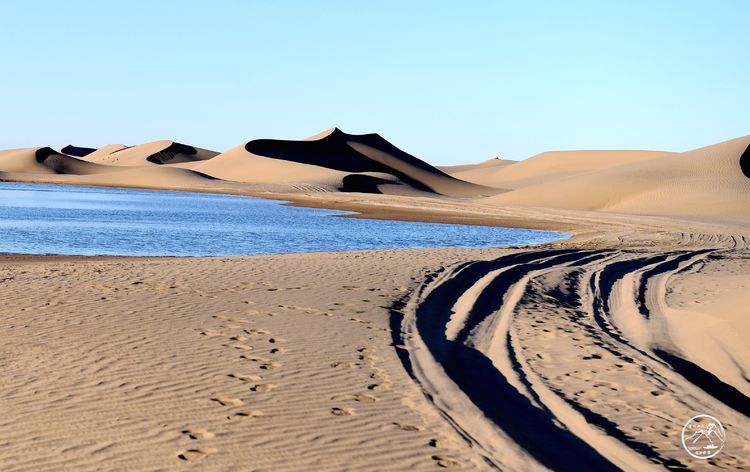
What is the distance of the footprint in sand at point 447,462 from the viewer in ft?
18.8

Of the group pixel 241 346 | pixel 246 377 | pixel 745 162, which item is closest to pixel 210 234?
pixel 241 346

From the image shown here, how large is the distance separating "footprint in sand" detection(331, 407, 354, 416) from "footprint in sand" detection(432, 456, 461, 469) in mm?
1170

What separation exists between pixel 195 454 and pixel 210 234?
2569 centimetres

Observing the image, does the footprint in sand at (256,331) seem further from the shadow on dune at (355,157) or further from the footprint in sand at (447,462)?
the shadow on dune at (355,157)

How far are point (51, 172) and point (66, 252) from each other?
131 metres

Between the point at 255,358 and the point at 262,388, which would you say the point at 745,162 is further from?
the point at 262,388

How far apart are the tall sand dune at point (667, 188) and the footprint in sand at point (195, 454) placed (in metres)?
51.7

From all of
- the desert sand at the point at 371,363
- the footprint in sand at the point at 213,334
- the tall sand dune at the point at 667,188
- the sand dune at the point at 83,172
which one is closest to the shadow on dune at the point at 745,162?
the tall sand dune at the point at 667,188

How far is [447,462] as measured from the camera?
579 cm

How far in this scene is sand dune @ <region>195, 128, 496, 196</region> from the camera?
112 m

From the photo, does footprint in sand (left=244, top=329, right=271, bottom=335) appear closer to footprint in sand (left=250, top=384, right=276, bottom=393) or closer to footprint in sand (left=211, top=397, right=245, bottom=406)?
footprint in sand (left=250, top=384, right=276, bottom=393)

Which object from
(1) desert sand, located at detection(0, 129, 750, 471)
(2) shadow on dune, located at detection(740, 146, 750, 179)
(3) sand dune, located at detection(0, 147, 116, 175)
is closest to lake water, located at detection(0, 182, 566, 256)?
(1) desert sand, located at detection(0, 129, 750, 471)

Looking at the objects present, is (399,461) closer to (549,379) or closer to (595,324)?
(549,379)

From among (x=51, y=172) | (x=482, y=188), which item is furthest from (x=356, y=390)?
(x=51, y=172)
